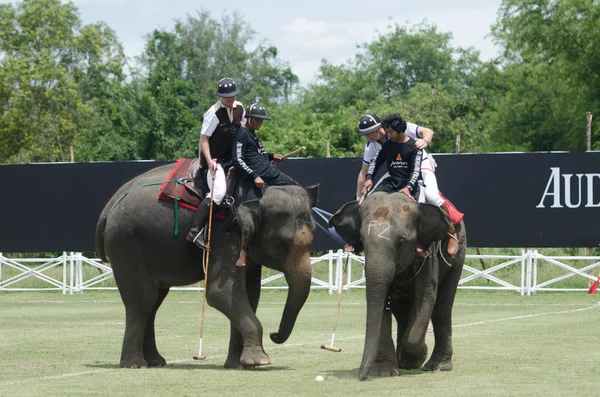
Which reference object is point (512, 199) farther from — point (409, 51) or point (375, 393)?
point (409, 51)

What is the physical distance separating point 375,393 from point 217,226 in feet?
11.6

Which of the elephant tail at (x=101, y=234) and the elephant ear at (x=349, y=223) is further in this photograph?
the elephant tail at (x=101, y=234)

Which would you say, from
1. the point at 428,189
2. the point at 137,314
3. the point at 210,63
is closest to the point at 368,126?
the point at 428,189

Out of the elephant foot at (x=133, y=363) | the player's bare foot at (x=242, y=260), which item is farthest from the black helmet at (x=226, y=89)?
the elephant foot at (x=133, y=363)

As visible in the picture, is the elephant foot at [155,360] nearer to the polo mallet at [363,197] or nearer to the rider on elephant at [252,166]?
the rider on elephant at [252,166]

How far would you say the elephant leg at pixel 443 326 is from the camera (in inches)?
494

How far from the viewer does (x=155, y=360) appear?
13.5 meters

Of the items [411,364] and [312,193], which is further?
[312,193]

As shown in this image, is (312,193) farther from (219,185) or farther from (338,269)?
(338,269)

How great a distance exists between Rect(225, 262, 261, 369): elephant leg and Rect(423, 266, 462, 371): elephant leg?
2.06 meters

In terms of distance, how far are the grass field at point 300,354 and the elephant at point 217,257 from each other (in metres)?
0.42

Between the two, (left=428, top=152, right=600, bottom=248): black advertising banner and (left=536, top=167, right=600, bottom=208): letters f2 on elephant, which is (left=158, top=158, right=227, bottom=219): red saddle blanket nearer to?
(left=428, top=152, right=600, bottom=248): black advertising banner

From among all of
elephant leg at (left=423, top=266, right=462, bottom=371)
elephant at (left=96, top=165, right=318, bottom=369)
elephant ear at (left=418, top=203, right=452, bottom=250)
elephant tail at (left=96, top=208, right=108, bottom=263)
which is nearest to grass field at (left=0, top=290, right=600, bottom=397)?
elephant leg at (left=423, top=266, right=462, bottom=371)

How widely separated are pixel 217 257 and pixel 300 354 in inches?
75.7
